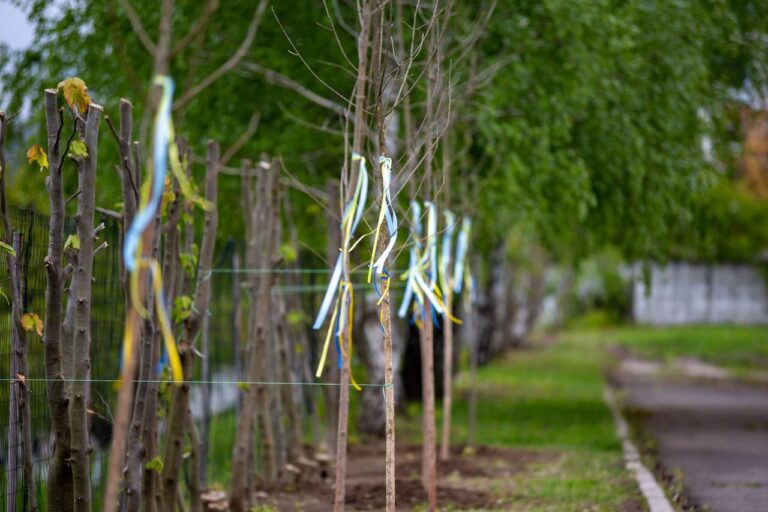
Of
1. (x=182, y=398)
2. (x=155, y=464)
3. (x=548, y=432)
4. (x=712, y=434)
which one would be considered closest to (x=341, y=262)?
(x=182, y=398)

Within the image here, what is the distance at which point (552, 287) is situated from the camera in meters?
55.1

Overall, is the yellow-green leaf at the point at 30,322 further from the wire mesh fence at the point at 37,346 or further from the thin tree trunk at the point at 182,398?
the thin tree trunk at the point at 182,398

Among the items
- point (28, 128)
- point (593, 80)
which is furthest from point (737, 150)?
point (28, 128)

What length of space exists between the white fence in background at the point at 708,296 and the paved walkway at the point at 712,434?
2674cm

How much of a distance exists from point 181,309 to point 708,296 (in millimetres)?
45522

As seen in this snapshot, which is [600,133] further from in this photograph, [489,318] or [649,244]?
[489,318]

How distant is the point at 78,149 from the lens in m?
5.68

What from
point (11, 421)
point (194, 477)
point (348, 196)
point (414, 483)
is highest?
point (348, 196)

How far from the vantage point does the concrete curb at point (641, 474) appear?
8.40m

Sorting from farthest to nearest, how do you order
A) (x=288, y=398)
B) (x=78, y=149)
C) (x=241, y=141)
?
(x=288, y=398)
(x=78, y=149)
(x=241, y=141)

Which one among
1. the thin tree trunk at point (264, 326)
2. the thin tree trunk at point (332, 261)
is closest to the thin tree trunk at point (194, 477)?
the thin tree trunk at point (264, 326)

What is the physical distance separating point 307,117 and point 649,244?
4312 millimetres

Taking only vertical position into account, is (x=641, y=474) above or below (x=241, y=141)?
below

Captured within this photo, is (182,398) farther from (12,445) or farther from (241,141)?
(241,141)
